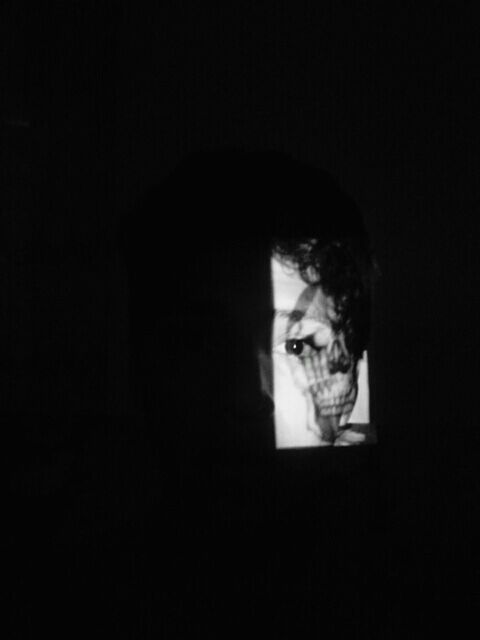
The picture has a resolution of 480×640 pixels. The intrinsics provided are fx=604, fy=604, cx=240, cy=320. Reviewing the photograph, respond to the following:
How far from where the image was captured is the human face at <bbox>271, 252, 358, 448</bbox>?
81 centimetres

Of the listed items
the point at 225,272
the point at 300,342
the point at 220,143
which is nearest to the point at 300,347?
the point at 300,342

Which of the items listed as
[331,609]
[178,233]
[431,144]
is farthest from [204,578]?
[431,144]

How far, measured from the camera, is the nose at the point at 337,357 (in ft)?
2.76

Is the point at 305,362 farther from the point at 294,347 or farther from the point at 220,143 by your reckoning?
the point at 220,143

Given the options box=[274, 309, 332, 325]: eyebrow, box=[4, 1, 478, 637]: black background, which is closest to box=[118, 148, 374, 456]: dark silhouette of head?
box=[274, 309, 332, 325]: eyebrow

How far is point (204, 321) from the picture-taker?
80 cm

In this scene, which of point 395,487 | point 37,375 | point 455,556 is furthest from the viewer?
point 37,375

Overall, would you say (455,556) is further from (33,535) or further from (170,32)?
(170,32)

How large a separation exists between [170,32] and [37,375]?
2.45 ft

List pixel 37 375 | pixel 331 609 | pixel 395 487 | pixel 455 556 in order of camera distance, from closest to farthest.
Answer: pixel 331 609
pixel 455 556
pixel 395 487
pixel 37 375

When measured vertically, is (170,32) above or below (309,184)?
above

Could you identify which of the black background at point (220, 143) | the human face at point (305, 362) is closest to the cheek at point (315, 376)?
the human face at point (305, 362)

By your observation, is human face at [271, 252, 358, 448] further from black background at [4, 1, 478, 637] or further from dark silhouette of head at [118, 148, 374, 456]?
black background at [4, 1, 478, 637]

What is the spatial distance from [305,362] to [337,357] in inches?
2.0
